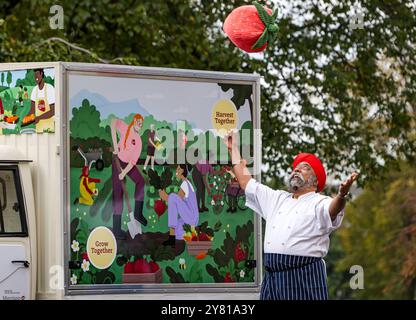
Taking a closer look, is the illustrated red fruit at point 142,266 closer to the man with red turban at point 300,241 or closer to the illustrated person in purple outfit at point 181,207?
the illustrated person in purple outfit at point 181,207

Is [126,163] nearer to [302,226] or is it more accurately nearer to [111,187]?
[111,187]

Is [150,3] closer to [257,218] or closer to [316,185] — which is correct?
[257,218]

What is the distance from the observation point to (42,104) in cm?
1130

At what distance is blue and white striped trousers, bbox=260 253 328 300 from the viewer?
8.98 metres

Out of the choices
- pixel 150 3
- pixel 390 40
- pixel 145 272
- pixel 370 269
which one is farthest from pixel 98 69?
pixel 370 269

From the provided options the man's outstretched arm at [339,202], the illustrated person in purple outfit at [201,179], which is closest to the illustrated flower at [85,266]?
the illustrated person in purple outfit at [201,179]

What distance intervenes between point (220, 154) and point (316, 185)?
271cm

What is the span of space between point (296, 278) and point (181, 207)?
9.27ft

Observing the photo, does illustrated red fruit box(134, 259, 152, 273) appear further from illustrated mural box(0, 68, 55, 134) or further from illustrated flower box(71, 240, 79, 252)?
illustrated mural box(0, 68, 55, 134)

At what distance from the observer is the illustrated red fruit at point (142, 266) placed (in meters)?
11.4
